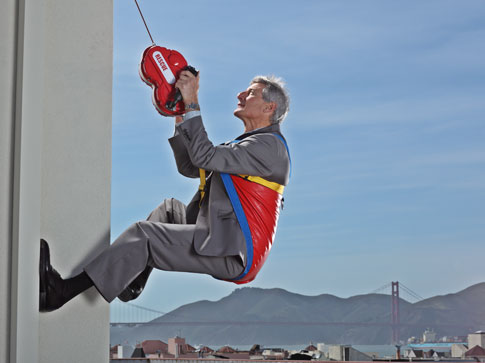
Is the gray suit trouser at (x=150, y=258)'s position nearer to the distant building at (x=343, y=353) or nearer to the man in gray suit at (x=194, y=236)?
the man in gray suit at (x=194, y=236)

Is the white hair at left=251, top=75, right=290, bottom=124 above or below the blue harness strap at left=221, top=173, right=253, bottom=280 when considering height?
above

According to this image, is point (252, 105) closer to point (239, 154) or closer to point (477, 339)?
point (239, 154)

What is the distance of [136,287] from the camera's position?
2.25 meters

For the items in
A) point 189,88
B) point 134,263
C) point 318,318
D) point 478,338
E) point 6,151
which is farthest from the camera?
point 318,318

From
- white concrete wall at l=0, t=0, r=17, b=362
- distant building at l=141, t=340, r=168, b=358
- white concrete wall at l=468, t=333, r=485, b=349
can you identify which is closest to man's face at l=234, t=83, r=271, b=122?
white concrete wall at l=0, t=0, r=17, b=362

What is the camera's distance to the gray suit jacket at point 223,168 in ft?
6.91

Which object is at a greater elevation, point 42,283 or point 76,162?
point 76,162

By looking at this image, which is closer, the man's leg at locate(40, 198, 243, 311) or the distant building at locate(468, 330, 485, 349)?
the man's leg at locate(40, 198, 243, 311)

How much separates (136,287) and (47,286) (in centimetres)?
29

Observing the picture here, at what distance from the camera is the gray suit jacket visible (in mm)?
2107

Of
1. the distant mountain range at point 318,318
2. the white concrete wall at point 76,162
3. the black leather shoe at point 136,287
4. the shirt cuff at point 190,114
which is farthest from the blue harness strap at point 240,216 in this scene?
the distant mountain range at point 318,318

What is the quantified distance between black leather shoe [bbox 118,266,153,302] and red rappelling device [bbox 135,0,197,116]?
468mm

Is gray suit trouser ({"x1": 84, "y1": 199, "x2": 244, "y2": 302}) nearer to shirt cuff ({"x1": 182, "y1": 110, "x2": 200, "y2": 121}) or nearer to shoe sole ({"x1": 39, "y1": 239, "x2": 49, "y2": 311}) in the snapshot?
shoe sole ({"x1": 39, "y1": 239, "x2": 49, "y2": 311})

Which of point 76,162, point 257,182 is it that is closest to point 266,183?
point 257,182
